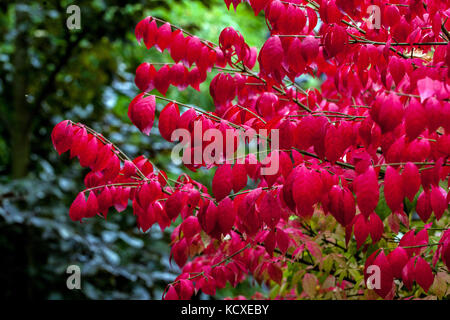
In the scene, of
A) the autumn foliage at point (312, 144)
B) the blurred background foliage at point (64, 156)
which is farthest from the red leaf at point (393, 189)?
the blurred background foliage at point (64, 156)

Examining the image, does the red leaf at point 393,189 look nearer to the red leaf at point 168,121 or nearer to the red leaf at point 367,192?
the red leaf at point 367,192

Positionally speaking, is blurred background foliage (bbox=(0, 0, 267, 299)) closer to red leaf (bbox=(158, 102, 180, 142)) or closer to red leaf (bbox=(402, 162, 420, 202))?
red leaf (bbox=(158, 102, 180, 142))

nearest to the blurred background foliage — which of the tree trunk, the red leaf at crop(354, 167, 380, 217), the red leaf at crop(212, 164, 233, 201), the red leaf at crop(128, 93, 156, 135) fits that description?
the tree trunk

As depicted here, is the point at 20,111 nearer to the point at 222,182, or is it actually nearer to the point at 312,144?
the point at 222,182

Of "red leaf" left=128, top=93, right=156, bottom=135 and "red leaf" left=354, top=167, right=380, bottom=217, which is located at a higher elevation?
"red leaf" left=128, top=93, right=156, bottom=135

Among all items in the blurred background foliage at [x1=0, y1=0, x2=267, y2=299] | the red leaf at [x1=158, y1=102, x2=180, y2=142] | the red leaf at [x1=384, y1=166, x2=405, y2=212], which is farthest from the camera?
the blurred background foliage at [x1=0, y1=0, x2=267, y2=299]

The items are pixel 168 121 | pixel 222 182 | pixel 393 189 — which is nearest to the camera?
pixel 393 189

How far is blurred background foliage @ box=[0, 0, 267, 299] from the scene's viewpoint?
354 cm

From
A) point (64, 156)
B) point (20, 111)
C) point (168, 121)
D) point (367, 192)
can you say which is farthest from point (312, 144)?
point (64, 156)

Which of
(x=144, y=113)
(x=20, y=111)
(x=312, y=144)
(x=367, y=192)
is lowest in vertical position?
(x=367, y=192)

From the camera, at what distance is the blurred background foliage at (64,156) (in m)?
3.54

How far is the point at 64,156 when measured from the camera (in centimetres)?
439

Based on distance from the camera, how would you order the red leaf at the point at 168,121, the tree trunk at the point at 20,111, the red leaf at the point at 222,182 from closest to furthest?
the red leaf at the point at 222,182, the red leaf at the point at 168,121, the tree trunk at the point at 20,111

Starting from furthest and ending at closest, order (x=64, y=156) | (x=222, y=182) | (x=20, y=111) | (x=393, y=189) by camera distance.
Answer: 1. (x=64, y=156)
2. (x=20, y=111)
3. (x=222, y=182)
4. (x=393, y=189)
